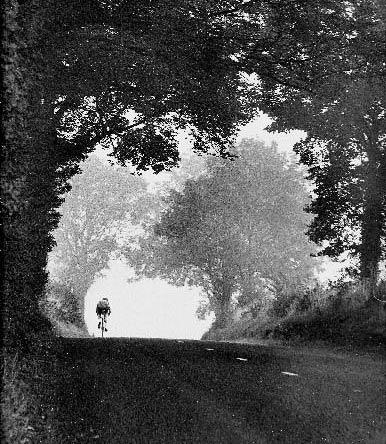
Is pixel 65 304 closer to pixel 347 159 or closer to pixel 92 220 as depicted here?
pixel 92 220

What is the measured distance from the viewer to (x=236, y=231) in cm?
3136

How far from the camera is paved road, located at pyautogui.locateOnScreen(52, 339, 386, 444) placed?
6.14 metres

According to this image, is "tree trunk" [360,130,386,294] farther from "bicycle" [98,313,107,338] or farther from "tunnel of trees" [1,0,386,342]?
"bicycle" [98,313,107,338]

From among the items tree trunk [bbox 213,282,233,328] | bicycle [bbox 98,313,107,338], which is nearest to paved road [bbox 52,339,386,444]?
bicycle [bbox 98,313,107,338]

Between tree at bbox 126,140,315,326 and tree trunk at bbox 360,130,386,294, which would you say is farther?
tree at bbox 126,140,315,326

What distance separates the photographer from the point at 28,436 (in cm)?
530

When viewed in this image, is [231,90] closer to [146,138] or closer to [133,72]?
[146,138]

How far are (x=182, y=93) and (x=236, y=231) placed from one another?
17736mm

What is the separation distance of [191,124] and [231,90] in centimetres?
192

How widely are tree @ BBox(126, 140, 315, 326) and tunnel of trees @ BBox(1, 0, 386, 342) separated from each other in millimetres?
11239

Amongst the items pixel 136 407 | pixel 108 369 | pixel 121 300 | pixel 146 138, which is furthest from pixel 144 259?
pixel 121 300

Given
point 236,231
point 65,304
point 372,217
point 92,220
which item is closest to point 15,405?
point 372,217

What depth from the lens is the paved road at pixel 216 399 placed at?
6.14m

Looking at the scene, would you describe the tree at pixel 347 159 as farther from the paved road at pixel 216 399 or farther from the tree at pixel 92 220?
the tree at pixel 92 220
